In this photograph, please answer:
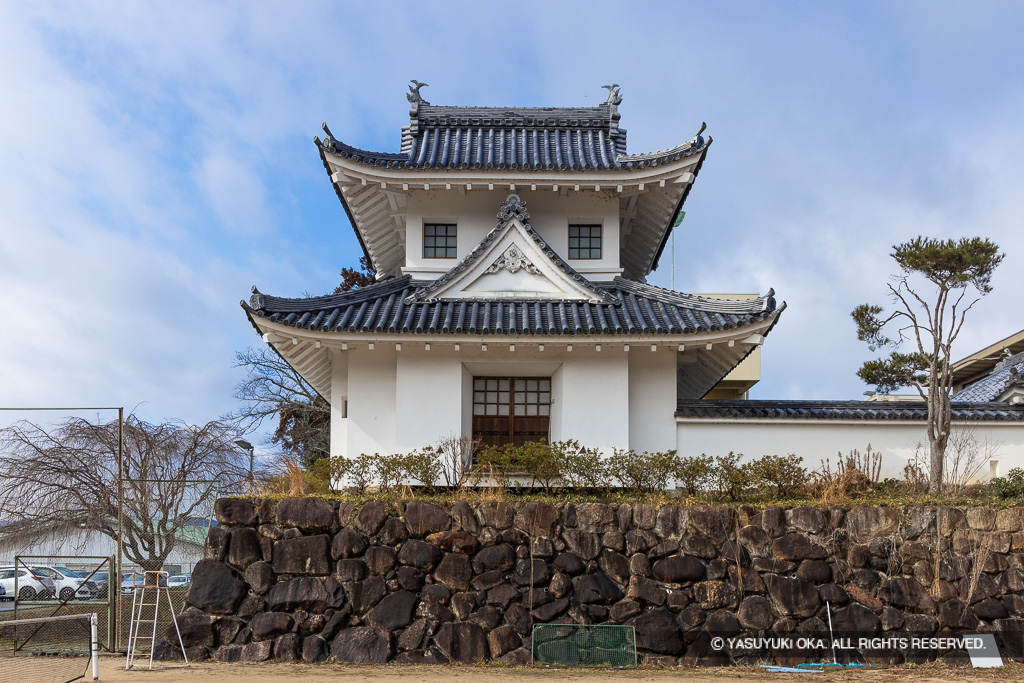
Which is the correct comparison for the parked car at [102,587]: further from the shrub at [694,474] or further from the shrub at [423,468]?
the shrub at [694,474]

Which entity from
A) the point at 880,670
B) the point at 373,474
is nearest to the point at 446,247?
the point at 373,474

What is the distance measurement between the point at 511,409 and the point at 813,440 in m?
5.53

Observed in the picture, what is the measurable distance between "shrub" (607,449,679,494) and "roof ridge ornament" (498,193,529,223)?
506 centimetres

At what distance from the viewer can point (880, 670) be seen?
1202 centimetres

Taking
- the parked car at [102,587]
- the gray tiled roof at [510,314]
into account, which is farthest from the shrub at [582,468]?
the parked car at [102,587]

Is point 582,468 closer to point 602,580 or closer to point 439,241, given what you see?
point 602,580

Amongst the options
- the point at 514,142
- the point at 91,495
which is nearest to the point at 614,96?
the point at 514,142

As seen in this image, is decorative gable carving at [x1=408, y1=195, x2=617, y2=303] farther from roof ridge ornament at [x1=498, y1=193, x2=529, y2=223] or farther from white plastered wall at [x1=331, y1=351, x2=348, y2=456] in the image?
white plastered wall at [x1=331, y1=351, x2=348, y2=456]

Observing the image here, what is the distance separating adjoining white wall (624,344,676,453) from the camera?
52.2 feet

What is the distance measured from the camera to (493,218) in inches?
699

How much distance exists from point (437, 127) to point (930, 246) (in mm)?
10194

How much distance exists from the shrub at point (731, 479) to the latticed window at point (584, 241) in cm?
566

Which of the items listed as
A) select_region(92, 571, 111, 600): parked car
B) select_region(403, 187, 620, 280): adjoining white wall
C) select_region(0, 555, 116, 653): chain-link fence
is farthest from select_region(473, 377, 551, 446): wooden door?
select_region(92, 571, 111, 600): parked car

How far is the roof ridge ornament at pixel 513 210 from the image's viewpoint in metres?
16.5
